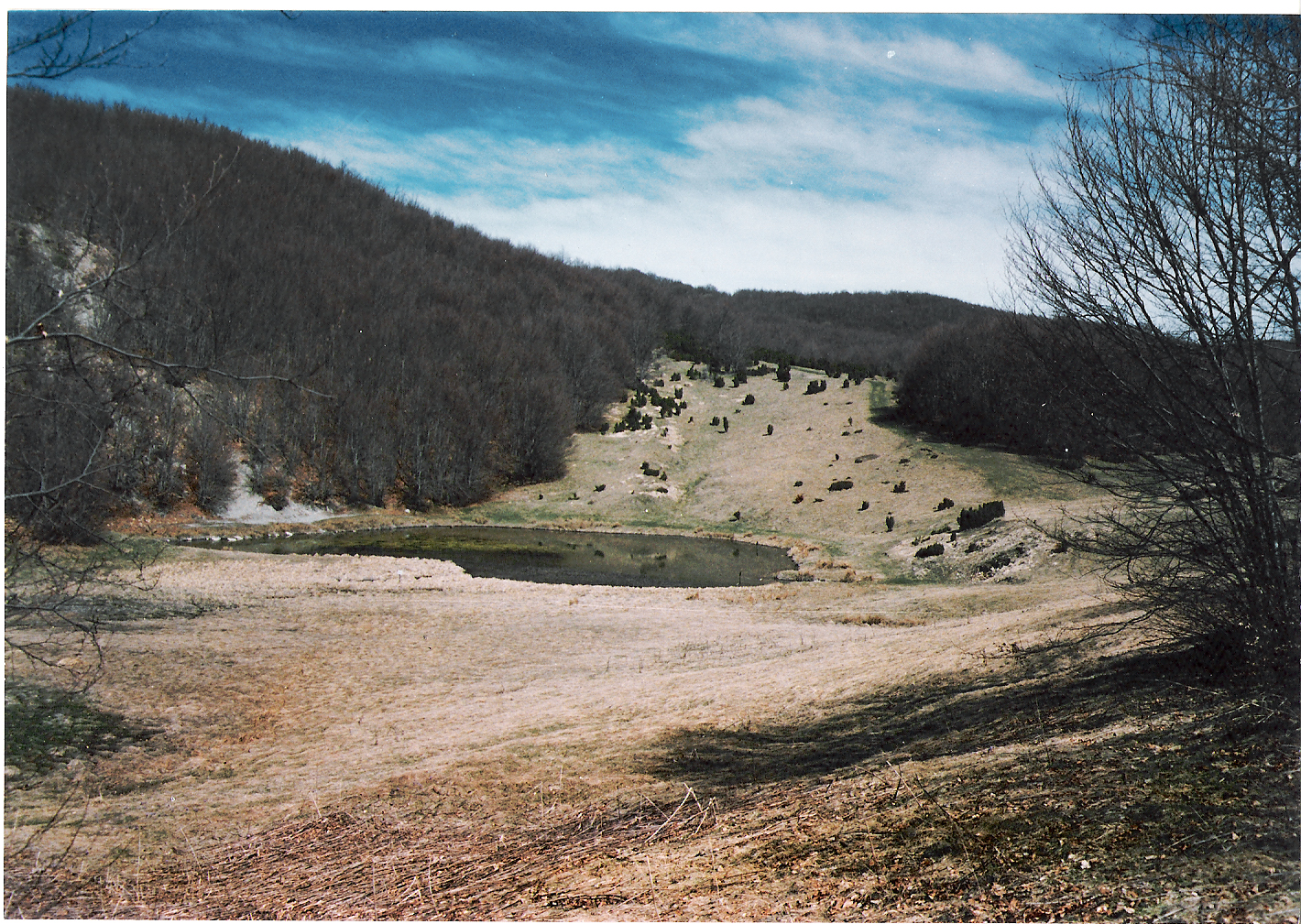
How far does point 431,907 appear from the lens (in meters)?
4.89

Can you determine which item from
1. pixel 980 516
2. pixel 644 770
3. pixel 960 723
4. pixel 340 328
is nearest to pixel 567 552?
pixel 980 516

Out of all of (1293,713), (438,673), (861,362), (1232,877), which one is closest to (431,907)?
(1232,877)

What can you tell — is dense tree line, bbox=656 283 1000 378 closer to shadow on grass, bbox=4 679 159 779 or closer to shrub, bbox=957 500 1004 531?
shrub, bbox=957 500 1004 531

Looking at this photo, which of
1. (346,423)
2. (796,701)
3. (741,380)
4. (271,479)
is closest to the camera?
(796,701)

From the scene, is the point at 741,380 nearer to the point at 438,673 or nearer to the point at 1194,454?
the point at 438,673

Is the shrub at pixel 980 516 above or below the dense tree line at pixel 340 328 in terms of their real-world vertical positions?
below

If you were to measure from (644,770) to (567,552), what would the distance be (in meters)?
27.0

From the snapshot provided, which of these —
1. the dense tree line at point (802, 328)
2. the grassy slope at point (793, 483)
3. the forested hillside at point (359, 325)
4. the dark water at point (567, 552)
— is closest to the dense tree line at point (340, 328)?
the forested hillside at point (359, 325)

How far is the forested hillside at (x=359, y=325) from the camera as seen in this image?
36000 mm

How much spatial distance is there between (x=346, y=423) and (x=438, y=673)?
38044 millimetres

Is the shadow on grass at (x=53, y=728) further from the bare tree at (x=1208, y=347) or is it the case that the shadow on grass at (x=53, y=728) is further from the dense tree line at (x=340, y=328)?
the dense tree line at (x=340, y=328)

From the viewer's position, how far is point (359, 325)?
190 feet

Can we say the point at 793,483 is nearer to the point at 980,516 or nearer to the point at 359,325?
the point at 980,516

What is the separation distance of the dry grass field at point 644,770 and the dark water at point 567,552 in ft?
34.6
